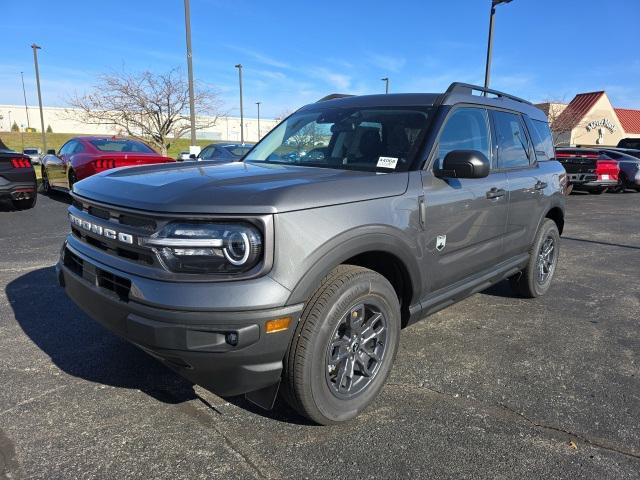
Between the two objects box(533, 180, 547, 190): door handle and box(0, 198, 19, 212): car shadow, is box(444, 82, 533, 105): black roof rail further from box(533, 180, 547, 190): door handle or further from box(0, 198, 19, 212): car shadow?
box(0, 198, 19, 212): car shadow

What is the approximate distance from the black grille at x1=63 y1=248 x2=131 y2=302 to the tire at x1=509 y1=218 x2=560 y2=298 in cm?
375

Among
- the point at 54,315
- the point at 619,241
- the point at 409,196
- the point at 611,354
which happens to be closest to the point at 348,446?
the point at 409,196

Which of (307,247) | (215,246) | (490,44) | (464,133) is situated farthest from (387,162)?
(490,44)

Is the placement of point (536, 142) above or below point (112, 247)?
above

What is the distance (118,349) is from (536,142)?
13.6ft

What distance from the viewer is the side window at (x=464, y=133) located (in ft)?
10.8

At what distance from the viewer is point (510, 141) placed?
422cm

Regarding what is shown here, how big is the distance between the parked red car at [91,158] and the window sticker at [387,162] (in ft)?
22.1

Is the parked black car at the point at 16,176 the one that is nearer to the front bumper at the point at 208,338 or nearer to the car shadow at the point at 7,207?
the car shadow at the point at 7,207

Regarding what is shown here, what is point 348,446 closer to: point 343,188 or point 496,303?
point 343,188

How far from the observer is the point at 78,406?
9.09 ft

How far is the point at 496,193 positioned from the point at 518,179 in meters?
0.53

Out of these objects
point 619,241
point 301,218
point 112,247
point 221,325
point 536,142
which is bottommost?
point 619,241

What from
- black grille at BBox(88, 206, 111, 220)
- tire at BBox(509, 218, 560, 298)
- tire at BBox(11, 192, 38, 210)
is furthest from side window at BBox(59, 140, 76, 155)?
tire at BBox(509, 218, 560, 298)
